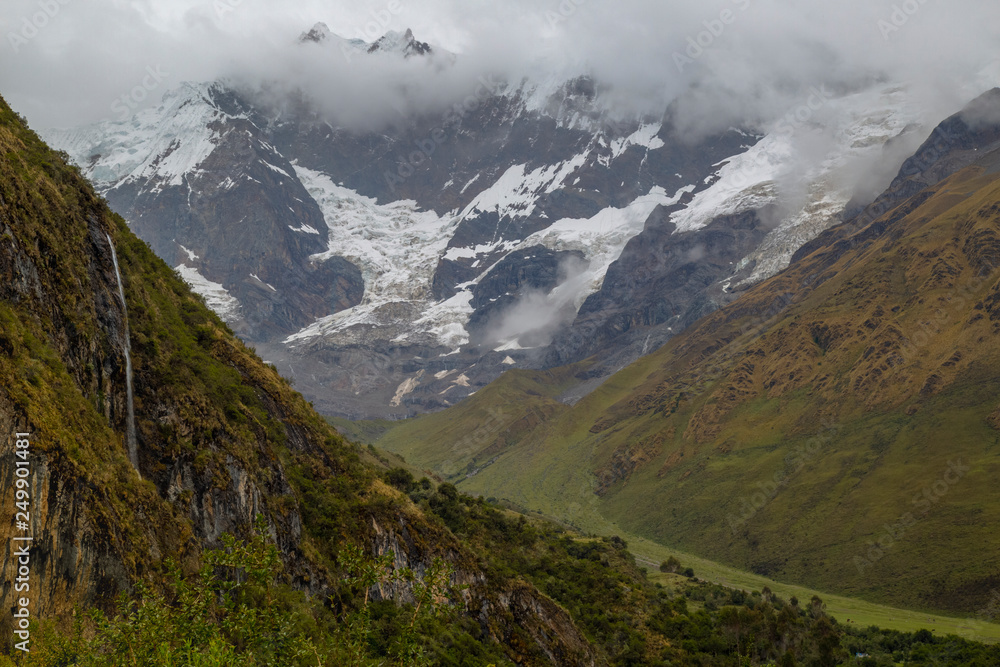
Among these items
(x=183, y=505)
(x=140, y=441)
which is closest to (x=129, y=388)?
(x=140, y=441)

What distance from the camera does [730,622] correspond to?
97.8 meters

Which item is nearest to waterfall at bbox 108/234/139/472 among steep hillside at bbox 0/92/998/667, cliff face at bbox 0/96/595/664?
steep hillside at bbox 0/92/998/667

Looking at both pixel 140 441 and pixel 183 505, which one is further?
pixel 140 441

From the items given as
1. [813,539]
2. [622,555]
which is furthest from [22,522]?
[813,539]

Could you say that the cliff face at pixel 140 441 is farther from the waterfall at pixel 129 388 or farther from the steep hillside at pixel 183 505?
the waterfall at pixel 129 388

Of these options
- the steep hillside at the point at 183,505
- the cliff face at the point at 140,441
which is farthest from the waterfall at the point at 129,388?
the cliff face at the point at 140,441

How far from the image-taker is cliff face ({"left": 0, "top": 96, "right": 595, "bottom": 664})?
32.1m

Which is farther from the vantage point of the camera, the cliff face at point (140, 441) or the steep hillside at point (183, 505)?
the cliff face at point (140, 441)

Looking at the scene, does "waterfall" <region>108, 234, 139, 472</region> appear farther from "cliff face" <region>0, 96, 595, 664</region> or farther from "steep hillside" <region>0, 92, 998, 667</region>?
"cliff face" <region>0, 96, 595, 664</region>

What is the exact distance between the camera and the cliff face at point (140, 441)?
3212cm

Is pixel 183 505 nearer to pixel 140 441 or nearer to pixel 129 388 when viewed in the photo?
pixel 140 441

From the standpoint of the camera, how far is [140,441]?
144 feet

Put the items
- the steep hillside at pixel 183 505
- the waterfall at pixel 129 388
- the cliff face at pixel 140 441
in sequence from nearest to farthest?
the steep hillside at pixel 183 505 < the cliff face at pixel 140 441 < the waterfall at pixel 129 388

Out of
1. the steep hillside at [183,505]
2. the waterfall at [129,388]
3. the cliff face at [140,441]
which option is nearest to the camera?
the steep hillside at [183,505]
